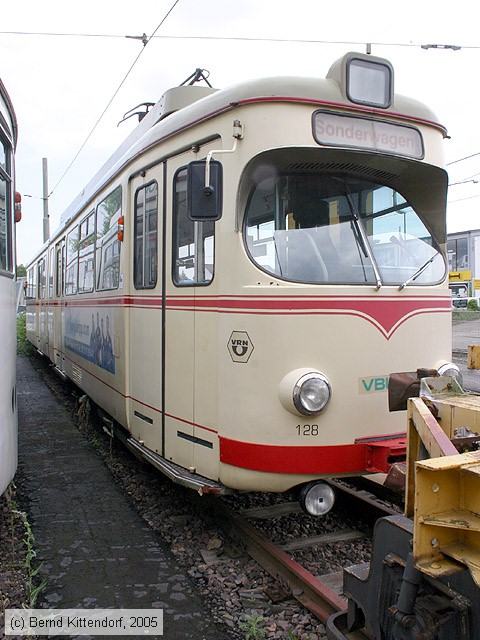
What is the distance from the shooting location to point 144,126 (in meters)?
5.88

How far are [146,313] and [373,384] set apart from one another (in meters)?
2.13

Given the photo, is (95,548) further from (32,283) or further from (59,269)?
(32,283)

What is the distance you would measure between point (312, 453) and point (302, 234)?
1.45 meters

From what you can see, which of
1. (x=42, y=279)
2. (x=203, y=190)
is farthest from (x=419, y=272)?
(x=42, y=279)

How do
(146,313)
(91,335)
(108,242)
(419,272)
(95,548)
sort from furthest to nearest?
(91,335) → (108,242) → (146,313) → (95,548) → (419,272)

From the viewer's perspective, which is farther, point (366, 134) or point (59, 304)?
point (59, 304)

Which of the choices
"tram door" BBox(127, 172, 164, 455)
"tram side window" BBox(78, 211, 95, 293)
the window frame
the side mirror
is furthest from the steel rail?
"tram side window" BBox(78, 211, 95, 293)

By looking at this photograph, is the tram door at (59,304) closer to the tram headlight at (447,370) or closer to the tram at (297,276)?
the tram at (297,276)

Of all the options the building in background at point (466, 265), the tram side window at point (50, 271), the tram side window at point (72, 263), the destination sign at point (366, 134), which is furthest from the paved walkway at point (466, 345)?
the building in background at point (466, 265)

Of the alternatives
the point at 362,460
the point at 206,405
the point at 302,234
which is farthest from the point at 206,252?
the point at 362,460

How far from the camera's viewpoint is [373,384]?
3.94 m

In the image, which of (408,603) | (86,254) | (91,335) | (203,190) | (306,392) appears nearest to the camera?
(408,603)

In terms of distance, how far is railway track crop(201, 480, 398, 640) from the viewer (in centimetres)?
344

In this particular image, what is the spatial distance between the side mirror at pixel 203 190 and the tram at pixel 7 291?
148 centimetres
